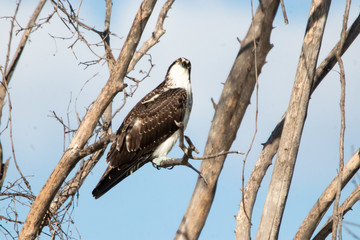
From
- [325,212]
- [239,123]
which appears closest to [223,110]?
[239,123]

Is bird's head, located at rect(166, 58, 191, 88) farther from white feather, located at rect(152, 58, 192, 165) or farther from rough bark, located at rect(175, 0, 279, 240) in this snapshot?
rough bark, located at rect(175, 0, 279, 240)

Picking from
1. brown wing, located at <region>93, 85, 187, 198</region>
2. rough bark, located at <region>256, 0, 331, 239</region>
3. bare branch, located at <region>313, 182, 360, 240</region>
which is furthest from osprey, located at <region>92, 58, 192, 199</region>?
bare branch, located at <region>313, 182, 360, 240</region>

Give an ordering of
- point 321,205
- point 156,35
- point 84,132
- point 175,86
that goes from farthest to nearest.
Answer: point 156,35 < point 175,86 < point 321,205 < point 84,132

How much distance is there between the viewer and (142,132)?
7.52 m

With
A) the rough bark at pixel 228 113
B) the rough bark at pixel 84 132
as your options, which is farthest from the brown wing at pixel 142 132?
the rough bark at pixel 228 113

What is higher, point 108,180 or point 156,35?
point 156,35

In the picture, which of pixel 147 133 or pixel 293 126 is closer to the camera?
pixel 293 126

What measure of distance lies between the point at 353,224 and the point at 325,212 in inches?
26.8

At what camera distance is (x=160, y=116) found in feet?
A: 25.0

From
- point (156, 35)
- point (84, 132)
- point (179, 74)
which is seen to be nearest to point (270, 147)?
point (179, 74)

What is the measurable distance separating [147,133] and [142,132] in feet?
0.25

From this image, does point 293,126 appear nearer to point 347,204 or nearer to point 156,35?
point 347,204

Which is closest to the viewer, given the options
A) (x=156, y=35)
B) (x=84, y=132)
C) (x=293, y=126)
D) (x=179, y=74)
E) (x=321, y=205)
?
(x=293, y=126)

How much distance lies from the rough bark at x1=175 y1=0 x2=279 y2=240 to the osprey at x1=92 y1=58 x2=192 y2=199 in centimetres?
95
